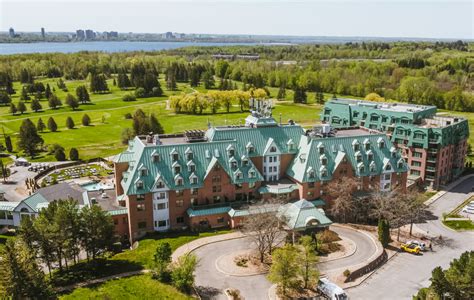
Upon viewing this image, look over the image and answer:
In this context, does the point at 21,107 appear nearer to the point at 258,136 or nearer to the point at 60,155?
the point at 60,155

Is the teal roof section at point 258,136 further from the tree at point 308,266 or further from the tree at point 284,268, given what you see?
the tree at point 284,268

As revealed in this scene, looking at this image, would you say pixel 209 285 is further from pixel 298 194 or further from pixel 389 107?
pixel 389 107

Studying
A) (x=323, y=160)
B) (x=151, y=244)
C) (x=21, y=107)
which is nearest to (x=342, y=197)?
(x=323, y=160)

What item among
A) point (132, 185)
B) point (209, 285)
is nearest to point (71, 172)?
point (132, 185)

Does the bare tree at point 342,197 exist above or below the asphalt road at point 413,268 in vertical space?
above

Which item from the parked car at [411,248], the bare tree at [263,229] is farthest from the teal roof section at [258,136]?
the parked car at [411,248]
